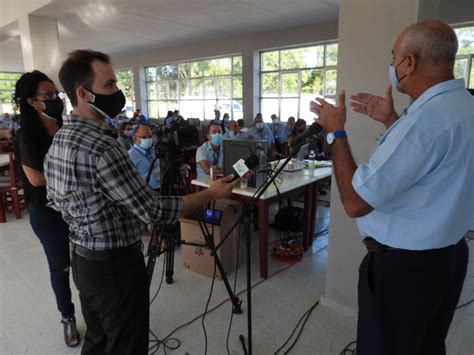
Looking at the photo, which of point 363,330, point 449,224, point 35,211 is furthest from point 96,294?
point 449,224

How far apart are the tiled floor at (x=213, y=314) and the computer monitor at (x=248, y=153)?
84cm

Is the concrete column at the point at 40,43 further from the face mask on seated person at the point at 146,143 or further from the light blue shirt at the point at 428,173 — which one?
the light blue shirt at the point at 428,173

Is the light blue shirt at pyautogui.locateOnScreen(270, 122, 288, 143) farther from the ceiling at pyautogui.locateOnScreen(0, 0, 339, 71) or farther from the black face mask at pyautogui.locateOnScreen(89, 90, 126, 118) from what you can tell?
the black face mask at pyautogui.locateOnScreen(89, 90, 126, 118)

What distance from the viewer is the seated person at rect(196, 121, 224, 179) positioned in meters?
3.35

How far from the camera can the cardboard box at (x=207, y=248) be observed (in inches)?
104

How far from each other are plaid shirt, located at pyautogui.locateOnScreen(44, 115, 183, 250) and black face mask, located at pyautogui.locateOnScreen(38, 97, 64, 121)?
2.31ft

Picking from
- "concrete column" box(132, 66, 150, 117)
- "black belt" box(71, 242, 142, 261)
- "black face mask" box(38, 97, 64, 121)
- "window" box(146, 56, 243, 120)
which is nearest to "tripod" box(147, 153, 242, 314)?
"black belt" box(71, 242, 142, 261)

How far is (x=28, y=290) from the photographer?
2.51 meters

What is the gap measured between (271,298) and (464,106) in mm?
1882

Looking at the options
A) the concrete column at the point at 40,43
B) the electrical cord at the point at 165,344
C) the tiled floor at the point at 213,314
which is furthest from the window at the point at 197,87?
the electrical cord at the point at 165,344

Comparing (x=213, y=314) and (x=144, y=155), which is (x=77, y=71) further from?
(x=144, y=155)

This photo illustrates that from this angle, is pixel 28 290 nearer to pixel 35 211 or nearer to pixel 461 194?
pixel 35 211

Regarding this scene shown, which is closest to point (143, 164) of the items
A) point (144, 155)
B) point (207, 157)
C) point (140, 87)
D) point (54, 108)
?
point (144, 155)

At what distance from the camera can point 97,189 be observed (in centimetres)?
110
